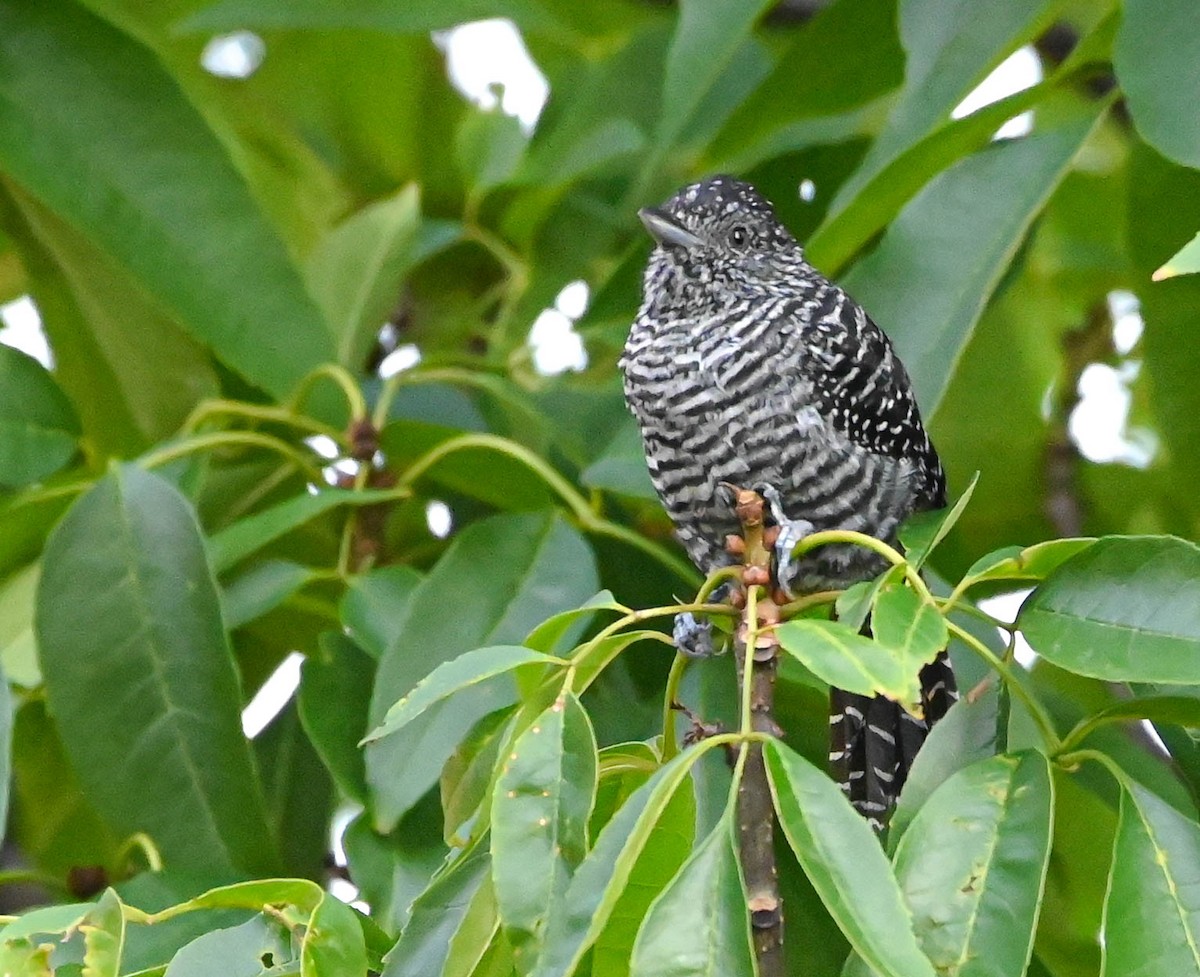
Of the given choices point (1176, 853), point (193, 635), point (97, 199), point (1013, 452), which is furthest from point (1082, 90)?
point (1176, 853)

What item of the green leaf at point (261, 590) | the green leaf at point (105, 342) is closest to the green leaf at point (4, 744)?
the green leaf at point (261, 590)

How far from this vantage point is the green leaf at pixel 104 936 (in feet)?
5.14

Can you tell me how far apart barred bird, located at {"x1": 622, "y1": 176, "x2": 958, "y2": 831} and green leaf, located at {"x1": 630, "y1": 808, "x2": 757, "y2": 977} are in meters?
1.15

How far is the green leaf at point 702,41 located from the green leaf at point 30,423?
1.02 meters

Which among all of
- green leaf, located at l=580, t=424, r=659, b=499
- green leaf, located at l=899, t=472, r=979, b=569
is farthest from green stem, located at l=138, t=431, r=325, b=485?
green leaf, located at l=899, t=472, r=979, b=569

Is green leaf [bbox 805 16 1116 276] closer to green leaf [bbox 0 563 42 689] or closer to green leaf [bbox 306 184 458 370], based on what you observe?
green leaf [bbox 306 184 458 370]

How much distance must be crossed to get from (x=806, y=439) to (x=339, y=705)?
790mm

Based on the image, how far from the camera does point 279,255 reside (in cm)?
291

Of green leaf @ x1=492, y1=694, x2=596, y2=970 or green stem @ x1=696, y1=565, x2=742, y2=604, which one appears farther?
green stem @ x1=696, y1=565, x2=742, y2=604

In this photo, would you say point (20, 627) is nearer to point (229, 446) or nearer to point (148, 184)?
point (229, 446)

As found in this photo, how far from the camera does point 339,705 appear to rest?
8.25ft

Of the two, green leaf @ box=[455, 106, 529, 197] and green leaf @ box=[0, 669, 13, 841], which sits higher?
green leaf @ box=[455, 106, 529, 197]

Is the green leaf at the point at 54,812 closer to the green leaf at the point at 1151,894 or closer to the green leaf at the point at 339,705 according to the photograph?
the green leaf at the point at 339,705

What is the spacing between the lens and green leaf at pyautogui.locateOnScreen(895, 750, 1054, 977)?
1.50 metres
